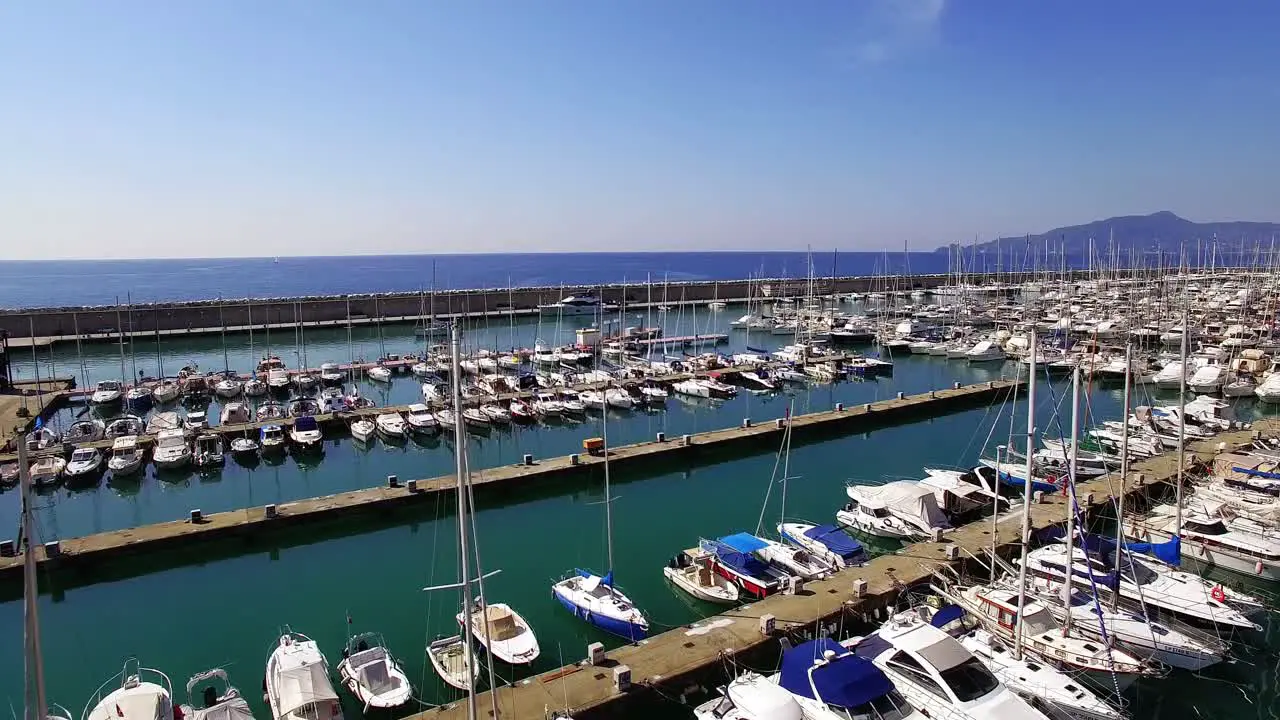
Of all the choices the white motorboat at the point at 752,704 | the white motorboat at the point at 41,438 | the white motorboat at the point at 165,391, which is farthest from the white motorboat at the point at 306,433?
the white motorboat at the point at 752,704

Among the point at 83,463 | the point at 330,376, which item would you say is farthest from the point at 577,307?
the point at 83,463

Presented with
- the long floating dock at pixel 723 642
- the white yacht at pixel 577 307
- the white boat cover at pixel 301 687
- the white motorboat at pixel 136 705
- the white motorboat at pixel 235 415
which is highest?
the white yacht at pixel 577 307

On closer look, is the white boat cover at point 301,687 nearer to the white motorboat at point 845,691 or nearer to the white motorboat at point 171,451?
the white motorboat at point 845,691

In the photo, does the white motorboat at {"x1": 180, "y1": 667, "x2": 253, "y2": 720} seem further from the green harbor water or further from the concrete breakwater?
the concrete breakwater

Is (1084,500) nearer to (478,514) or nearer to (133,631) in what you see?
(478,514)

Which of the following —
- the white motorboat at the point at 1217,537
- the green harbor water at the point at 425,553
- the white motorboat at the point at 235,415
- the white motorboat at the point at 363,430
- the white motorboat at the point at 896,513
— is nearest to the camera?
the green harbor water at the point at 425,553

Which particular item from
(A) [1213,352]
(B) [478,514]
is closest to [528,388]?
(B) [478,514]

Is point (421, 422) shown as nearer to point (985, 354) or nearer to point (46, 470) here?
point (46, 470)
